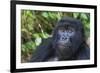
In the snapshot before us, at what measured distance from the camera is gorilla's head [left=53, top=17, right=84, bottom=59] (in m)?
1.96

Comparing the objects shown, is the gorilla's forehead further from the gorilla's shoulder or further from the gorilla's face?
the gorilla's shoulder

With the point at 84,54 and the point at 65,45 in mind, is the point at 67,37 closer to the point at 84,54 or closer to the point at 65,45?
the point at 65,45

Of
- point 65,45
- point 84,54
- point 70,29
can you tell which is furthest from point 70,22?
point 84,54

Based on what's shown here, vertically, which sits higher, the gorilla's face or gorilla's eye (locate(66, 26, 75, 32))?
gorilla's eye (locate(66, 26, 75, 32))

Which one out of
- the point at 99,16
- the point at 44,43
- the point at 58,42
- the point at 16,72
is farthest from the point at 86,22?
the point at 16,72

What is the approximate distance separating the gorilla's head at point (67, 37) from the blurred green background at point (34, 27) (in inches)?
2.5

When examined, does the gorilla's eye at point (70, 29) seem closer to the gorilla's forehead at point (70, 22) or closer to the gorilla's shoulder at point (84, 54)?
the gorilla's forehead at point (70, 22)

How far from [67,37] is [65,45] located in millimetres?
81

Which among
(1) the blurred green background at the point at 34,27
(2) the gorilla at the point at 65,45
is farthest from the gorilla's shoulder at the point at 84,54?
(1) the blurred green background at the point at 34,27

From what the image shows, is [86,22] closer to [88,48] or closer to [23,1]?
[88,48]

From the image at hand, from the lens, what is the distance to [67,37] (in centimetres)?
199

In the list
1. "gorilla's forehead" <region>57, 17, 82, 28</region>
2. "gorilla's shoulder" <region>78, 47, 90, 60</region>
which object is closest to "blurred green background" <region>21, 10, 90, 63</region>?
"gorilla's forehead" <region>57, 17, 82, 28</region>

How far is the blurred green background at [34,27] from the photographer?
72.7 inches

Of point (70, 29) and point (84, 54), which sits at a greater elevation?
point (70, 29)
